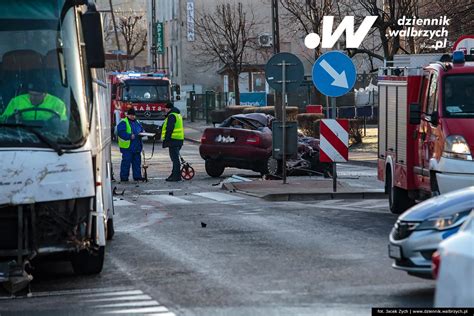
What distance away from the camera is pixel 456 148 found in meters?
15.0

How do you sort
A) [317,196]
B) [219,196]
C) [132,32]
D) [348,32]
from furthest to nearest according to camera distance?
[132,32]
[348,32]
[219,196]
[317,196]

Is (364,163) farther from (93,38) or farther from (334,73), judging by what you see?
(93,38)

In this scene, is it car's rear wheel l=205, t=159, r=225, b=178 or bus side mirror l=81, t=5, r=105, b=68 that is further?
car's rear wheel l=205, t=159, r=225, b=178

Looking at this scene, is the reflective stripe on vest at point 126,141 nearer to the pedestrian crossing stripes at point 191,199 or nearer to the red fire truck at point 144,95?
the pedestrian crossing stripes at point 191,199

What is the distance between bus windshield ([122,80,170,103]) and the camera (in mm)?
51375

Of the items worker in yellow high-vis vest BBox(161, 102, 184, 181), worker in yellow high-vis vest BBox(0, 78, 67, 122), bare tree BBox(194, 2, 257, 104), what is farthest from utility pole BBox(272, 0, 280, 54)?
worker in yellow high-vis vest BBox(0, 78, 67, 122)

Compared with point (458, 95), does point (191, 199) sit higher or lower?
lower

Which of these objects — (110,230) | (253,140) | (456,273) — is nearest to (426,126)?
(110,230)

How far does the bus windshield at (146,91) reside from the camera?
5138cm

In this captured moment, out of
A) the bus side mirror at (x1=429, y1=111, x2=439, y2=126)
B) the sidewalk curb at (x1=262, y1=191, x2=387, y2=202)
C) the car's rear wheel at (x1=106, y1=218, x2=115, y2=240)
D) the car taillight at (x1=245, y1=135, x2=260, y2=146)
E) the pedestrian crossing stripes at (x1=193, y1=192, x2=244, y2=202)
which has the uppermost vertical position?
the bus side mirror at (x1=429, y1=111, x2=439, y2=126)

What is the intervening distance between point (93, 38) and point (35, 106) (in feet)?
2.62

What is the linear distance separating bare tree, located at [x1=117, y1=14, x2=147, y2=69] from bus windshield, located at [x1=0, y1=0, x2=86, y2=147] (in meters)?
74.0

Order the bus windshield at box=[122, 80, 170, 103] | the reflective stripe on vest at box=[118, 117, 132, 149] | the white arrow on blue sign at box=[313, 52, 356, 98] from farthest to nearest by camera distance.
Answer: the bus windshield at box=[122, 80, 170, 103] < the reflective stripe on vest at box=[118, 117, 132, 149] < the white arrow on blue sign at box=[313, 52, 356, 98]

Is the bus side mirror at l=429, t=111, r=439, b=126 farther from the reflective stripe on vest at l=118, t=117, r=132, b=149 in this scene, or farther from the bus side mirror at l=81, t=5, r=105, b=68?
the reflective stripe on vest at l=118, t=117, r=132, b=149
